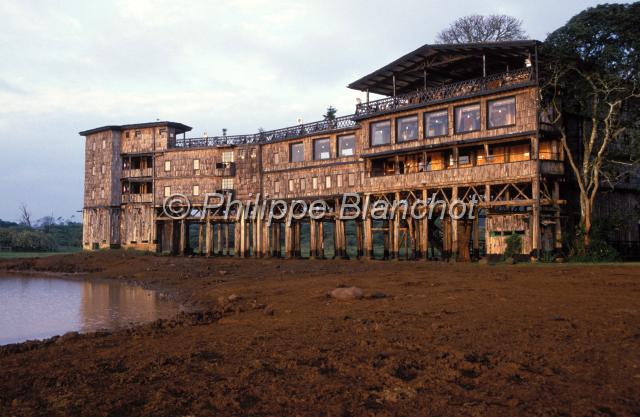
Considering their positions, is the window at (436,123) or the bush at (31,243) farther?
the bush at (31,243)

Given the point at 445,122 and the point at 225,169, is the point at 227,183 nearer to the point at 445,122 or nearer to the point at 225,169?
the point at 225,169

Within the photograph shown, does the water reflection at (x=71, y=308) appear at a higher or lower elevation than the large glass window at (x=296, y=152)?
lower

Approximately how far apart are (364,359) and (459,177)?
24.2 metres

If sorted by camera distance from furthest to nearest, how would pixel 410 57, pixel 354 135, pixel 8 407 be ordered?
pixel 354 135
pixel 410 57
pixel 8 407

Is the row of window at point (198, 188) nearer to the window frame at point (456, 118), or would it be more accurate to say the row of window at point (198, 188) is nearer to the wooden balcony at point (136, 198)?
the wooden balcony at point (136, 198)

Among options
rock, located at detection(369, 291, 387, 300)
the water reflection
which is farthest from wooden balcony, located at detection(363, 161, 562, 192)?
the water reflection

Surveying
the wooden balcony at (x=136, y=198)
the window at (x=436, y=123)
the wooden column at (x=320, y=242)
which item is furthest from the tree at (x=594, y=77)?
the wooden balcony at (x=136, y=198)

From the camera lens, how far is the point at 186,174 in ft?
164

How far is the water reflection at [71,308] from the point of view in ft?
54.8

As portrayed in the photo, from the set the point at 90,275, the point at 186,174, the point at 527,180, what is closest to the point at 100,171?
the point at 186,174

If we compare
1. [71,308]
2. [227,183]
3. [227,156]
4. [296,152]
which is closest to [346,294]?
[71,308]

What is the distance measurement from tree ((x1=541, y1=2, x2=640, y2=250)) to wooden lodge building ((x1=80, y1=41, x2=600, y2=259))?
1.23 m

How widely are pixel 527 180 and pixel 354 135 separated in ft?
47.4

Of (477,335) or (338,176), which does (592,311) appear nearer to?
(477,335)
